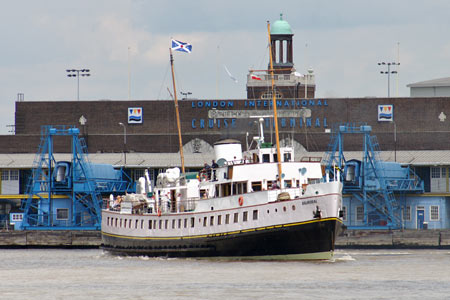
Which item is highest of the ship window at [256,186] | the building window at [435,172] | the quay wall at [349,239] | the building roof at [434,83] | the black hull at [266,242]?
the building roof at [434,83]

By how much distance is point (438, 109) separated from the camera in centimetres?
12800

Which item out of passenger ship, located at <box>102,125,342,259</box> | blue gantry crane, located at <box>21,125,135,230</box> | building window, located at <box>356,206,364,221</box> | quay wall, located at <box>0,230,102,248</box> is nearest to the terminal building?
blue gantry crane, located at <box>21,125,135,230</box>

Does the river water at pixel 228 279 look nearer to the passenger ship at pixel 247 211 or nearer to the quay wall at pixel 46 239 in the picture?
the passenger ship at pixel 247 211

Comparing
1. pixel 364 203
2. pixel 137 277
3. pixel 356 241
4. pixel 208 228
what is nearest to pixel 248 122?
pixel 364 203

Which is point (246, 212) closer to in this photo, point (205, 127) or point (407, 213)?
point (407, 213)

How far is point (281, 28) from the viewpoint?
14300cm

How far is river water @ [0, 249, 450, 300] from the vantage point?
50.3 m

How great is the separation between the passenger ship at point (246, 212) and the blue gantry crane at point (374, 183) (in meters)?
35.2

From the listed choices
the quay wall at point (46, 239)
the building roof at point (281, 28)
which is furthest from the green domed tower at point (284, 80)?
the quay wall at point (46, 239)

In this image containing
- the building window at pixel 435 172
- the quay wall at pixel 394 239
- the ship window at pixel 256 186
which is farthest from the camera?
the building window at pixel 435 172

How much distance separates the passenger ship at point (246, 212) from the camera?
64875mm

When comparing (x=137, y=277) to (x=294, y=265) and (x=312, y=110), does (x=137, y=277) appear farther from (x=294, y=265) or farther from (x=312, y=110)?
(x=312, y=110)

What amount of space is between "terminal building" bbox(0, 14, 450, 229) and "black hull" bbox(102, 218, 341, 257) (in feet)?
156

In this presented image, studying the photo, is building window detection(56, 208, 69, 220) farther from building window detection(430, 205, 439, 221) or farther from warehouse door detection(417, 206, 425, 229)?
building window detection(430, 205, 439, 221)
